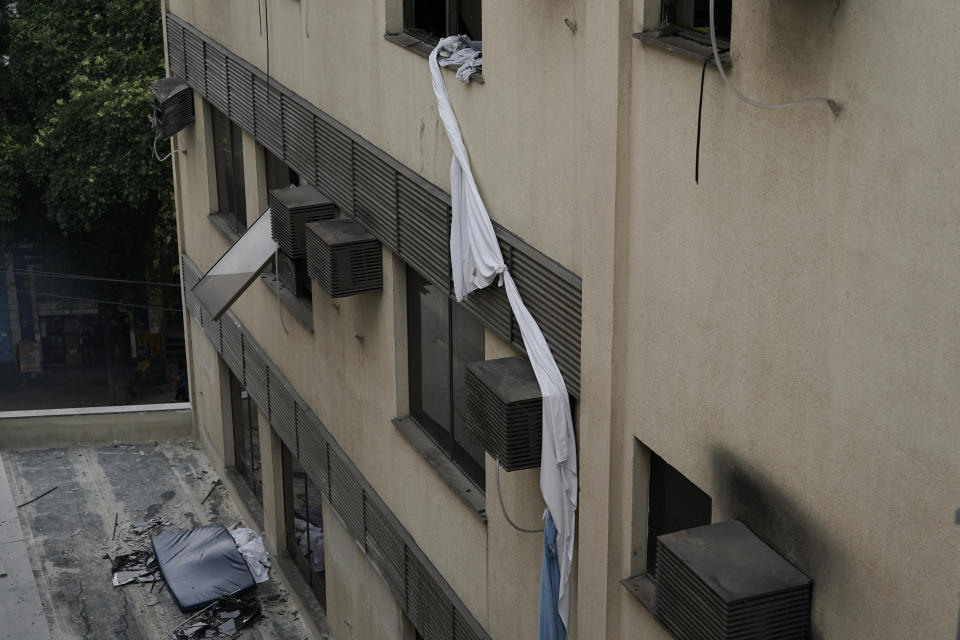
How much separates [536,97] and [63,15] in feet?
77.6

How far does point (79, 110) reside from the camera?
93.2 ft

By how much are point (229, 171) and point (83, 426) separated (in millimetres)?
5967

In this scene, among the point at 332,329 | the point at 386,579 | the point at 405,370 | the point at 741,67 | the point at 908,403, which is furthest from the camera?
the point at 332,329

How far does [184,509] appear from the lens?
19031mm

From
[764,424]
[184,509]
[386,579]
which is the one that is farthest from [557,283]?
[184,509]

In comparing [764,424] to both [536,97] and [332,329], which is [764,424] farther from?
[332,329]

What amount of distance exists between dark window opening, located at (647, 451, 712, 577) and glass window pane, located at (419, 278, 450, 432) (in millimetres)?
3401

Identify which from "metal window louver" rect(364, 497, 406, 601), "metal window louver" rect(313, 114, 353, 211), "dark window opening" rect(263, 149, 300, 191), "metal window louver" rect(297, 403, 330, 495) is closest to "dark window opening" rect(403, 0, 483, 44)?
"metal window louver" rect(313, 114, 353, 211)

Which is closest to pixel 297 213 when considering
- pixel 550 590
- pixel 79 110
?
pixel 550 590

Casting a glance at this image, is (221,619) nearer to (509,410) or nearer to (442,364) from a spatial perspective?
(442,364)

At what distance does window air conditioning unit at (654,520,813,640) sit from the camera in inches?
244

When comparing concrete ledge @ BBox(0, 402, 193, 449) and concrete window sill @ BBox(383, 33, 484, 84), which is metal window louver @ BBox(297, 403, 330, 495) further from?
concrete ledge @ BBox(0, 402, 193, 449)

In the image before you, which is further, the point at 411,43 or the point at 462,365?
the point at 462,365

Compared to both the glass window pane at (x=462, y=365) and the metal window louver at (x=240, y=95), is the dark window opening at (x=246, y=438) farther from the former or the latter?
the glass window pane at (x=462, y=365)
